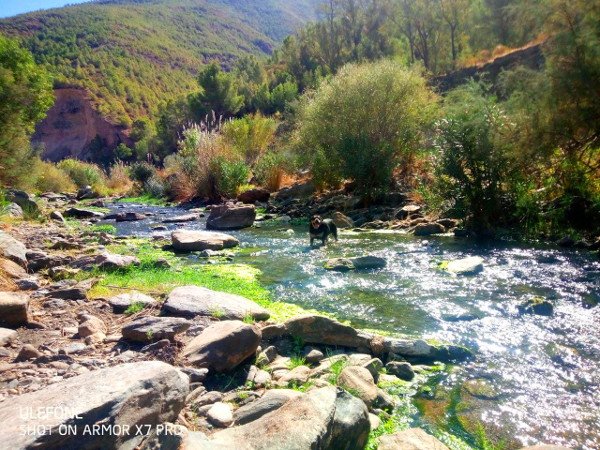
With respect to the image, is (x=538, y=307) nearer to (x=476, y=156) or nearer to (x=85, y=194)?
(x=476, y=156)

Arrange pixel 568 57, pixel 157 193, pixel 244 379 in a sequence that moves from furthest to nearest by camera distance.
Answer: pixel 157 193
pixel 568 57
pixel 244 379

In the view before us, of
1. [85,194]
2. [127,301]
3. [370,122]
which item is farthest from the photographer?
[85,194]

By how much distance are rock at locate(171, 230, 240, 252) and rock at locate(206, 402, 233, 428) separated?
7.77m

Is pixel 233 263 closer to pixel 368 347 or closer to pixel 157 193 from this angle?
pixel 368 347

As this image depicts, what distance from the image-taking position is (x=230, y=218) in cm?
1526

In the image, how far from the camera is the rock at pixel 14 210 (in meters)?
14.1

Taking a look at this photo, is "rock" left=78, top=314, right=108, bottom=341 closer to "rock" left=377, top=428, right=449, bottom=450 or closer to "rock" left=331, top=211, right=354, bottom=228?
"rock" left=377, top=428, right=449, bottom=450

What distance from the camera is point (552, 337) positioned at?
504cm

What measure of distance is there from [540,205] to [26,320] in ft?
37.1

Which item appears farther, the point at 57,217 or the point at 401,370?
the point at 57,217

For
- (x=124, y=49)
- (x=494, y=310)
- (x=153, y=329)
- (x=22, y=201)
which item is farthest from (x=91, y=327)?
(x=124, y=49)

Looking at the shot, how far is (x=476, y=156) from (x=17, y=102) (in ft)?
52.7

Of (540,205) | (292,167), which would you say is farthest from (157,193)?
(540,205)

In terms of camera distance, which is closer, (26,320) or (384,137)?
(26,320)
